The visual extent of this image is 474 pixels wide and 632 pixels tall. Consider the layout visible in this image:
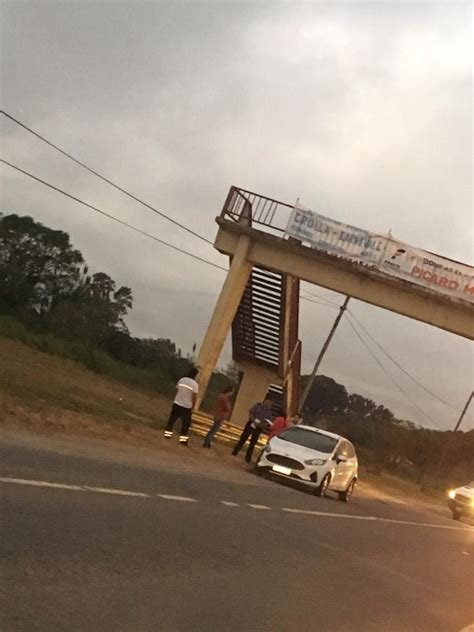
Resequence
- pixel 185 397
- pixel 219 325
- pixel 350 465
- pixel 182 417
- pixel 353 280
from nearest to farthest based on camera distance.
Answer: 1. pixel 185 397
2. pixel 182 417
3. pixel 350 465
4. pixel 353 280
5. pixel 219 325

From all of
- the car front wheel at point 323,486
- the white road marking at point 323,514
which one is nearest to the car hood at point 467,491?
the car front wheel at point 323,486

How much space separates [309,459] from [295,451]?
15.9 inches

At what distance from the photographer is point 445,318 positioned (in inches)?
1050

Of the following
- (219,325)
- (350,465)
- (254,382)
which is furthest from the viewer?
(254,382)

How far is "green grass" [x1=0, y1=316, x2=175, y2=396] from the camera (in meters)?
48.4

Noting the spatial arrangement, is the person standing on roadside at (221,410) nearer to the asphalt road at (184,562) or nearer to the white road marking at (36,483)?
the asphalt road at (184,562)

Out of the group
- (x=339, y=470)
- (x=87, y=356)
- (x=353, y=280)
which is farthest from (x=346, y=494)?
(x=87, y=356)

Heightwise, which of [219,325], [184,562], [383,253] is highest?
[383,253]

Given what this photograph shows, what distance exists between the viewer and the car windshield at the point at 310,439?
68.0ft

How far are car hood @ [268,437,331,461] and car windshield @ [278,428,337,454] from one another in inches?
10.3

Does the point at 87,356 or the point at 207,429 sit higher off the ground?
the point at 87,356

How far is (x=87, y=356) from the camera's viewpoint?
52281 millimetres

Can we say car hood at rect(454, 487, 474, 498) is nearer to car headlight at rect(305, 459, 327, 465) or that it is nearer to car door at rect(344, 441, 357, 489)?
car door at rect(344, 441, 357, 489)

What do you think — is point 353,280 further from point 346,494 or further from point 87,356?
point 87,356
